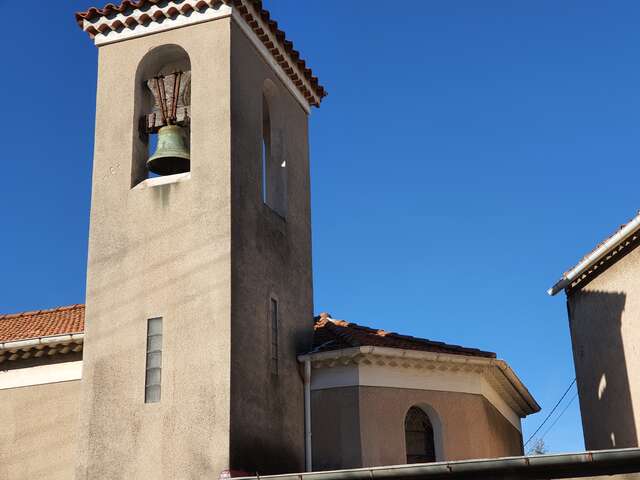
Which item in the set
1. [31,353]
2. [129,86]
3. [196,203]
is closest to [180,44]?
[129,86]

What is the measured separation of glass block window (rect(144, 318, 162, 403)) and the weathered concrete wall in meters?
1.82

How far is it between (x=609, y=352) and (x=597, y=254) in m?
1.97

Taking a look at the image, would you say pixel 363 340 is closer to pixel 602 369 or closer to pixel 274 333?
pixel 274 333

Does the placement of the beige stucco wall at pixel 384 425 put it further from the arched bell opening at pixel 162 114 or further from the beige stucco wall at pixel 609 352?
the arched bell opening at pixel 162 114

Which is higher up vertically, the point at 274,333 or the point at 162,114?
the point at 162,114

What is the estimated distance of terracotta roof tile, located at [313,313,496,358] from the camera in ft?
48.4

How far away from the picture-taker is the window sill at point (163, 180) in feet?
45.9

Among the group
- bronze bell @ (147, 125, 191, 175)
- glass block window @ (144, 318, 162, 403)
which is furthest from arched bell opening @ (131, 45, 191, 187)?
glass block window @ (144, 318, 162, 403)

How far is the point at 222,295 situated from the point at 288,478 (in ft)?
9.85

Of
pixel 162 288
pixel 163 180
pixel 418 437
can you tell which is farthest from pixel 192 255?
pixel 418 437

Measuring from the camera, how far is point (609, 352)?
16516 mm

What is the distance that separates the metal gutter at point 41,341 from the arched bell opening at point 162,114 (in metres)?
2.58

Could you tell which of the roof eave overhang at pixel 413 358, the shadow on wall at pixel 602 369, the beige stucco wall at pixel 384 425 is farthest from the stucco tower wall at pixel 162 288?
the shadow on wall at pixel 602 369

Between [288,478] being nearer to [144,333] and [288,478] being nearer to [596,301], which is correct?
[144,333]
